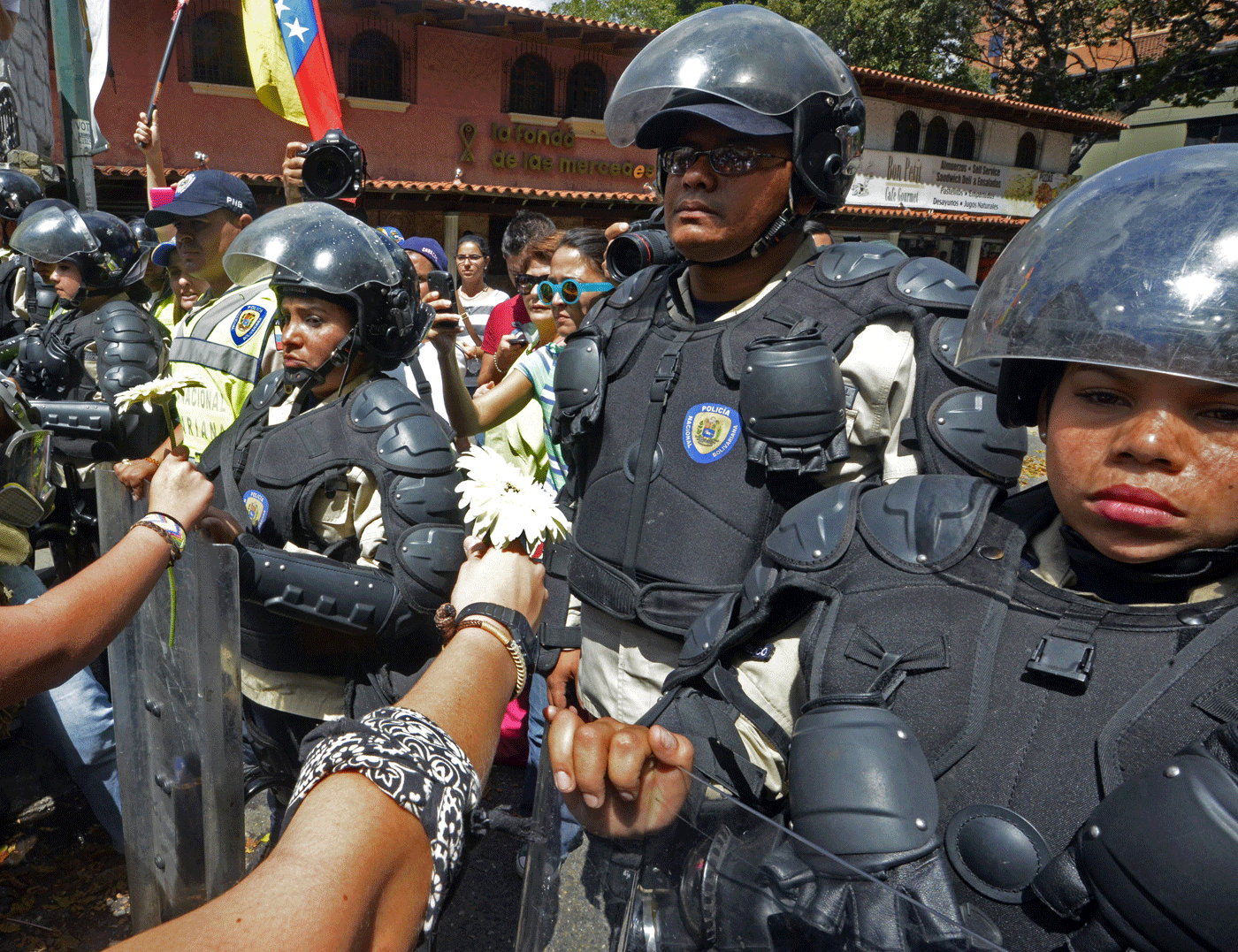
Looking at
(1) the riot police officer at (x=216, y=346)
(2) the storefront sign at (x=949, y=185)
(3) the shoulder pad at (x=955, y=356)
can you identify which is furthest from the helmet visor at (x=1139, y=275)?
(2) the storefront sign at (x=949, y=185)

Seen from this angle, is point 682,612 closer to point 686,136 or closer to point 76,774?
point 686,136

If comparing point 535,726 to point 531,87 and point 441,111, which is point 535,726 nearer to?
point 441,111

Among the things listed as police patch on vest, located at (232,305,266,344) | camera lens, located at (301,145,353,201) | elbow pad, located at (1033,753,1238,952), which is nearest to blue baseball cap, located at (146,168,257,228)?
camera lens, located at (301,145,353,201)

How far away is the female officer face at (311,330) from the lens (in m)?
2.50

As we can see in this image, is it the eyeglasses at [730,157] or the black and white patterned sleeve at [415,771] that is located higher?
the eyeglasses at [730,157]

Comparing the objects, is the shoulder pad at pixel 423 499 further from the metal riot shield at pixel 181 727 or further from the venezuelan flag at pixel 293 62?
the venezuelan flag at pixel 293 62

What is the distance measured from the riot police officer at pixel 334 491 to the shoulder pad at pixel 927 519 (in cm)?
122

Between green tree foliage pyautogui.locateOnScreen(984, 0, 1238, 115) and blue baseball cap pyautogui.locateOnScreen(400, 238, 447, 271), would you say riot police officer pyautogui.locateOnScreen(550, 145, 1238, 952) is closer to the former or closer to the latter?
blue baseball cap pyautogui.locateOnScreen(400, 238, 447, 271)

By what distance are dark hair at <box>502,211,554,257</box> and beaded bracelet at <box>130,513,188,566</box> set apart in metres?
3.49

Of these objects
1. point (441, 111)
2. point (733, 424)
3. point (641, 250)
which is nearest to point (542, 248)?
point (641, 250)

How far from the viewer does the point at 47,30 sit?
1197 cm

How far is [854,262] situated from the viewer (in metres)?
2.12

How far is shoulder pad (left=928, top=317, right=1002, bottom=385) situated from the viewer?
1815mm

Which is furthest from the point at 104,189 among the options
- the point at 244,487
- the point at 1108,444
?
the point at 1108,444
